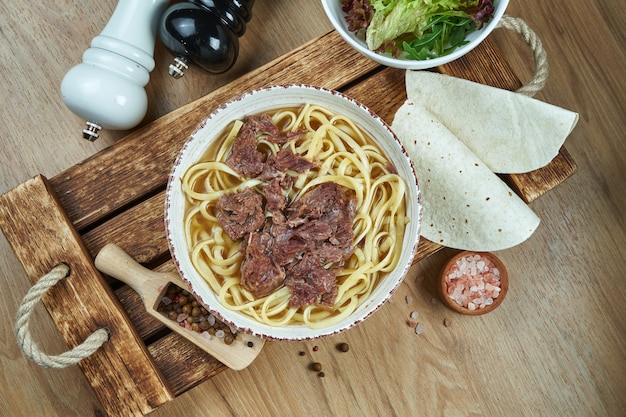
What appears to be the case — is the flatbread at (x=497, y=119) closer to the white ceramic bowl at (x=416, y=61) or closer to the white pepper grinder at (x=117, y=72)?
the white ceramic bowl at (x=416, y=61)

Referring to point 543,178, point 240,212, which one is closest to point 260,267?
point 240,212

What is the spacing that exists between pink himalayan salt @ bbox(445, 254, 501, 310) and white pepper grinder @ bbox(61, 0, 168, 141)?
140 cm

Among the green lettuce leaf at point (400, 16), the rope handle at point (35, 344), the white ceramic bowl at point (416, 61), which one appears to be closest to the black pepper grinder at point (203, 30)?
the white ceramic bowl at point (416, 61)

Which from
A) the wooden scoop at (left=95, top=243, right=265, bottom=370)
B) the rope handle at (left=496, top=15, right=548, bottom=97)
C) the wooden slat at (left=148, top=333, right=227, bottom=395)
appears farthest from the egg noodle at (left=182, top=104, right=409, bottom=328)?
the rope handle at (left=496, top=15, right=548, bottom=97)

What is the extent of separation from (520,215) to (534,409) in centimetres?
98

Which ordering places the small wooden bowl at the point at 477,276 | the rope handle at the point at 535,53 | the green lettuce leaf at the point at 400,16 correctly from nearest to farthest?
1. the green lettuce leaf at the point at 400,16
2. the rope handle at the point at 535,53
3. the small wooden bowl at the point at 477,276

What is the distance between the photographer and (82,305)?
203 centimetres

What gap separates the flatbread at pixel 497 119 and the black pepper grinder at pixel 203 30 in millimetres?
668

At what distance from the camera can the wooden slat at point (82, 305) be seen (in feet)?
6.64

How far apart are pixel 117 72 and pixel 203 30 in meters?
0.36

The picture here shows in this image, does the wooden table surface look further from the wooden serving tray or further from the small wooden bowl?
the wooden serving tray

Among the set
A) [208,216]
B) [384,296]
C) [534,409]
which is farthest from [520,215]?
[208,216]

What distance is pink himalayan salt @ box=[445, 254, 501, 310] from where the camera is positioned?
2338 millimetres

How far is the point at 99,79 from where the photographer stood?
199 centimetres
